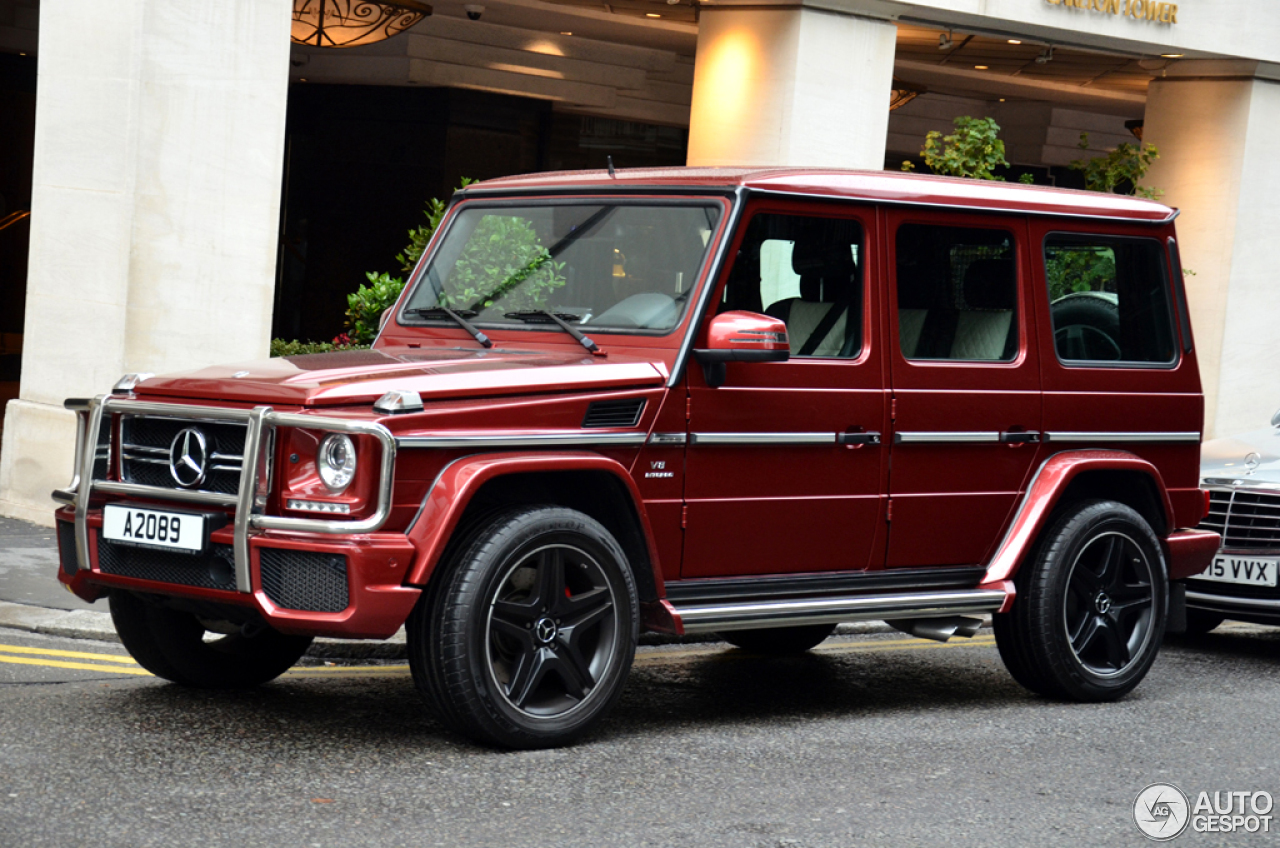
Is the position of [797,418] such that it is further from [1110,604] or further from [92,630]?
[92,630]

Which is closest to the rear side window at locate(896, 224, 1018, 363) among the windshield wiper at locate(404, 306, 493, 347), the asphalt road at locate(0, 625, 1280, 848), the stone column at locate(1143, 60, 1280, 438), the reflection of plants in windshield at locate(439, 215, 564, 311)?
the reflection of plants in windshield at locate(439, 215, 564, 311)

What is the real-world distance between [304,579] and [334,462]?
377 millimetres

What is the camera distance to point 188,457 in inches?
213

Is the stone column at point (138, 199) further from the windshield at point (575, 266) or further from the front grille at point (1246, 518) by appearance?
the front grille at point (1246, 518)

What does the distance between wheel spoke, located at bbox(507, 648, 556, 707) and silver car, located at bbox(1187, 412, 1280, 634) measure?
4.34 m

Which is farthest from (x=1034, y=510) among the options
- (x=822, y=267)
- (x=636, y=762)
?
(x=636, y=762)

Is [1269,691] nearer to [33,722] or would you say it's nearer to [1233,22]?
[33,722]

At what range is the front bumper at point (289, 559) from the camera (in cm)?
505

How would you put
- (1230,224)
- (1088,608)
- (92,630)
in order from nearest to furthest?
(1088,608), (92,630), (1230,224)

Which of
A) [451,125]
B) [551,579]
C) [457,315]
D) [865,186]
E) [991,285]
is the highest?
[451,125]

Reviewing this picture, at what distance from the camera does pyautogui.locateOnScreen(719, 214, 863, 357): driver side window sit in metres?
6.15

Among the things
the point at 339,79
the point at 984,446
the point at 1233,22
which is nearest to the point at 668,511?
the point at 984,446

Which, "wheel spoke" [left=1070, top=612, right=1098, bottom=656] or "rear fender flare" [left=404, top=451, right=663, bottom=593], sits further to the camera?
"wheel spoke" [left=1070, top=612, right=1098, bottom=656]

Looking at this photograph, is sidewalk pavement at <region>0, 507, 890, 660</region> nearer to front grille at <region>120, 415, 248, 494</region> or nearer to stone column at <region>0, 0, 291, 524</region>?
stone column at <region>0, 0, 291, 524</region>
